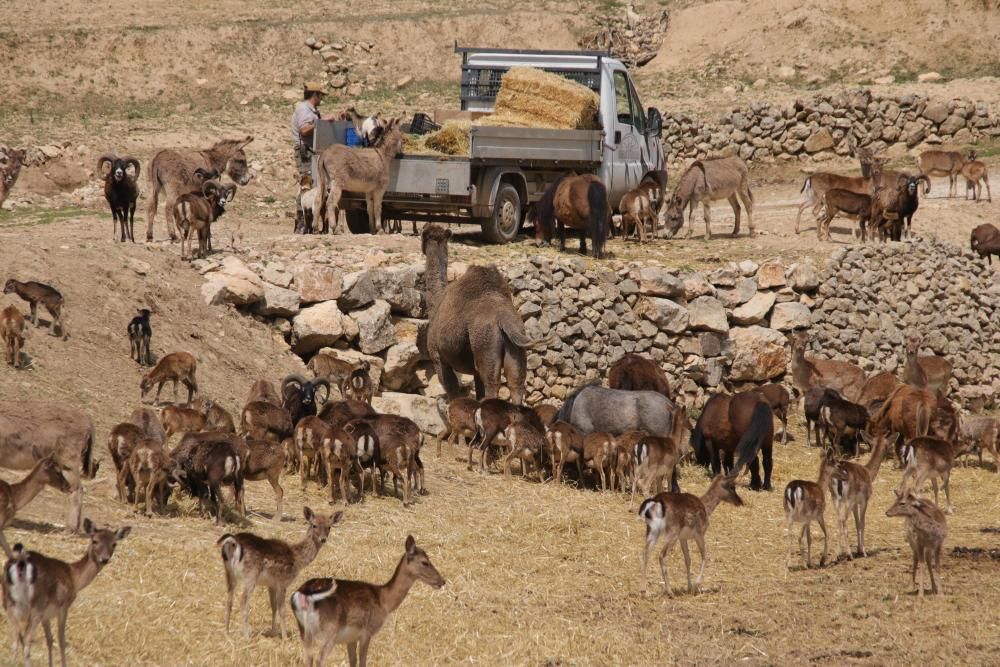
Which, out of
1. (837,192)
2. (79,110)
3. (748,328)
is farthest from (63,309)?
(79,110)

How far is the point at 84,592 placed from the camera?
10.4 metres

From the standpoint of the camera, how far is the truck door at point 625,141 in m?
23.6

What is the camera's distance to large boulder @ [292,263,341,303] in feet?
63.1

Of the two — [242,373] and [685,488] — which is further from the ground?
[242,373]

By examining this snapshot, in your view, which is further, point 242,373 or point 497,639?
point 242,373

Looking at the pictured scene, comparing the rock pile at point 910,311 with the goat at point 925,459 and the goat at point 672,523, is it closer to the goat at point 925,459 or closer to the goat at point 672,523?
the goat at point 925,459

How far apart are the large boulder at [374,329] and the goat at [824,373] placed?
5965 millimetres

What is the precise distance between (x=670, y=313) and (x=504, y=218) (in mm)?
3033

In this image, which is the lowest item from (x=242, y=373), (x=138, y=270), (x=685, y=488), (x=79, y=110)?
(x=685, y=488)

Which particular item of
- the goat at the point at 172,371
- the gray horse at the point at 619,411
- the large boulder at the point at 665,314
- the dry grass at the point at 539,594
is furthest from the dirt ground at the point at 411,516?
the large boulder at the point at 665,314

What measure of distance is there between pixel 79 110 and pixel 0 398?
22300 millimetres

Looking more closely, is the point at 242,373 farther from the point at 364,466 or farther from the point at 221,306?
the point at 364,466

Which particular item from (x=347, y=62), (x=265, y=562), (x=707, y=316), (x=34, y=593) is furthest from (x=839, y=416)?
(x=347, y=62)

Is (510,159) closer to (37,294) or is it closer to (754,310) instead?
(754,310)
